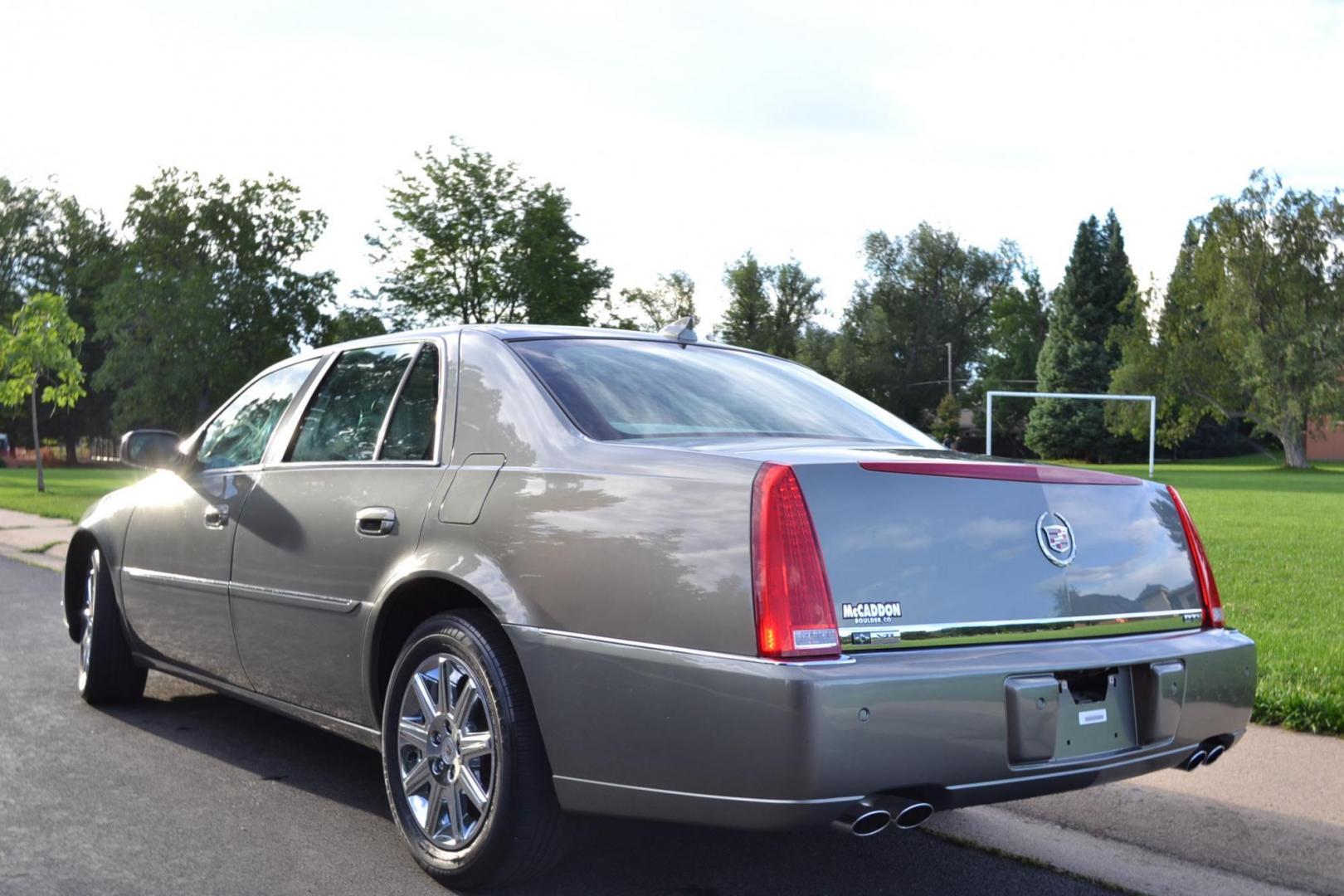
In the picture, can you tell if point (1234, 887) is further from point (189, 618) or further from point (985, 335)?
point (985, 335)

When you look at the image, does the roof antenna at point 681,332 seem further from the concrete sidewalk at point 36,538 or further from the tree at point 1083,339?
the tree at point 1083,339

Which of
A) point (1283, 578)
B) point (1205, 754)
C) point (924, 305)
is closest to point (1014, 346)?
point (924, 305)

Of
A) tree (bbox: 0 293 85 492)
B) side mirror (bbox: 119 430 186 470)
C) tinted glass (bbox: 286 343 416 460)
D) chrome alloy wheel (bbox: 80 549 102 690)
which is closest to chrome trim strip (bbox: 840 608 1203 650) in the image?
tinted glass (bbox: 286 343 416 460)

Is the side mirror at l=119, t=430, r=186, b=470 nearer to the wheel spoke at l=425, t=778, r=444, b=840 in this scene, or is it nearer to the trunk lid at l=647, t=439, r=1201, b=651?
the wheel spoke at l=425, t=778, r=444, b=840

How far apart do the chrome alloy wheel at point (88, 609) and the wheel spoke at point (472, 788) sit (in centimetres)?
306

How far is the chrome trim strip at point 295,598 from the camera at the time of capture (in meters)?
4.17

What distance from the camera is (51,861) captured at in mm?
3896

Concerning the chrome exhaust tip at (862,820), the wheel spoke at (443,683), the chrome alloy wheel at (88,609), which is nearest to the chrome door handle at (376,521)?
the wheel spoke at (443,683)

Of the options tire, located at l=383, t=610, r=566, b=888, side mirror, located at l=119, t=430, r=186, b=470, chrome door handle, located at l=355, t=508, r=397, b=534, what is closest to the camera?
tire, located at l=383, t=610, r=566, b=888

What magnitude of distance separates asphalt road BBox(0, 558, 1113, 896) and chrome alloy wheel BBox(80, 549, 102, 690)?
49 centimetres

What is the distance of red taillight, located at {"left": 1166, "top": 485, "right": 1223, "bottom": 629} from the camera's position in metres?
3.73

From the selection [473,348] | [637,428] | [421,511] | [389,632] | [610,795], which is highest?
[473,348]

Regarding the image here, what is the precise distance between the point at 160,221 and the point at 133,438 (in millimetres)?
64573

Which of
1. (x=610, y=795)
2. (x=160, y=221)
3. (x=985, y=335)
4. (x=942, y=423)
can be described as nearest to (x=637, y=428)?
(x=610, y=795)
